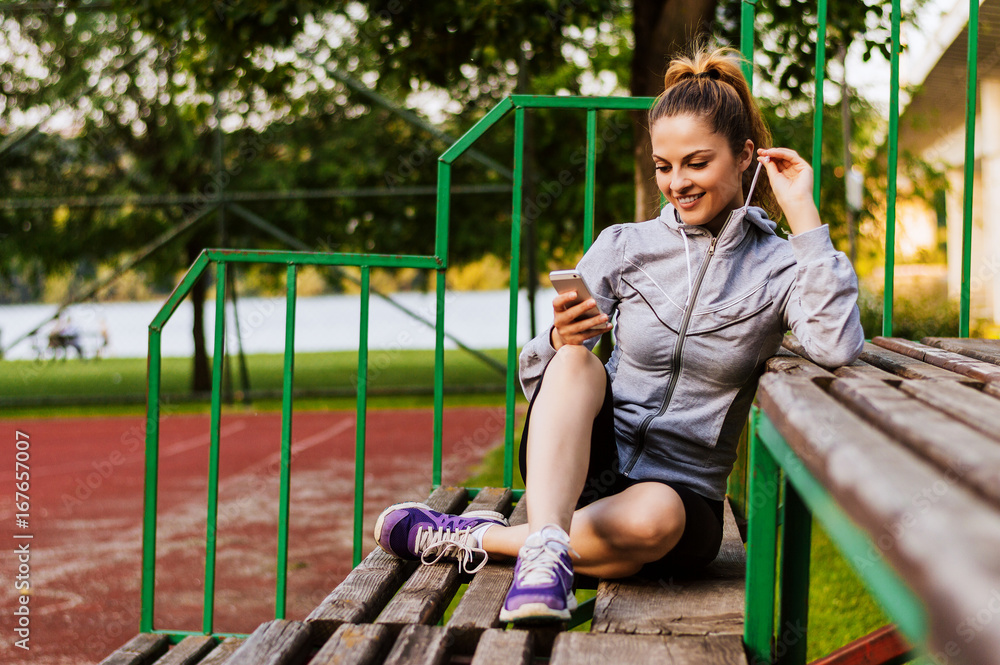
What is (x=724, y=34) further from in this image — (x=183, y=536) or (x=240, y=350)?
(x=240, y=350)

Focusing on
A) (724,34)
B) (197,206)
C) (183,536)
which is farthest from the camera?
(197,206)

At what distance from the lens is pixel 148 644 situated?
1.95 m

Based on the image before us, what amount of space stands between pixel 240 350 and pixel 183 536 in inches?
164

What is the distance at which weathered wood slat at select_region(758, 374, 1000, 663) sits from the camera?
1.39 feet

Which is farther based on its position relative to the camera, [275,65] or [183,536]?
[275,65]

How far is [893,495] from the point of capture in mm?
578

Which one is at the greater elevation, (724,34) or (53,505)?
(724,34)

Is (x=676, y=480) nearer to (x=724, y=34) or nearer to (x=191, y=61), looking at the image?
(x=724, y=34)

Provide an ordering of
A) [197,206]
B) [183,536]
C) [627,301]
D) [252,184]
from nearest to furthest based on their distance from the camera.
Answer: [627,301]
[183,536]
[197,206]
[252,184]

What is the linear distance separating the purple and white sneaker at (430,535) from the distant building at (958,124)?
22.8ft

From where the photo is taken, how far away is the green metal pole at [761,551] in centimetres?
125

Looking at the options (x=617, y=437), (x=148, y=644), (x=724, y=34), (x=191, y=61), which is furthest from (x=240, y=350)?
(x=617, y=437)

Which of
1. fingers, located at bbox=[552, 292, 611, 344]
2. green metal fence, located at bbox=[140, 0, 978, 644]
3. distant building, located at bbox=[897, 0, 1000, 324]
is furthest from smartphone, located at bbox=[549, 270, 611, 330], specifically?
distant building, located at bbox=[897, 0, 1000, 324]

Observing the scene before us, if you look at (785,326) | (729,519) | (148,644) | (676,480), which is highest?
(785,326)
